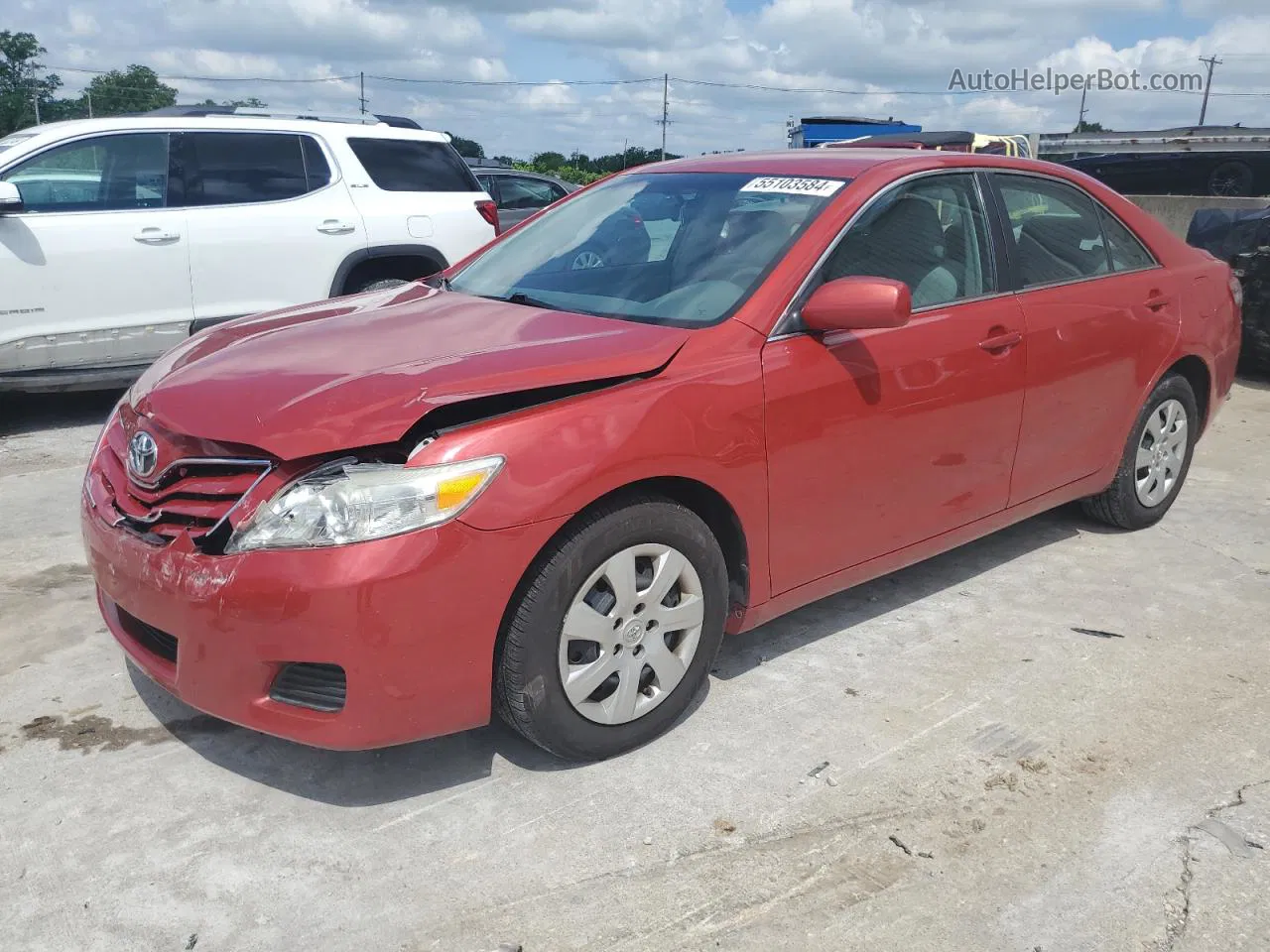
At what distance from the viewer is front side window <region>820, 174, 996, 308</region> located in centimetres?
352

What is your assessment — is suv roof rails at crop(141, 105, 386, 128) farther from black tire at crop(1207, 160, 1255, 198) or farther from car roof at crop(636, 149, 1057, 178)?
black tire at crop(1207, 160, 1255, 198)

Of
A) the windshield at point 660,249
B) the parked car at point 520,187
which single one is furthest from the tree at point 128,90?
the windshield at point 660,249

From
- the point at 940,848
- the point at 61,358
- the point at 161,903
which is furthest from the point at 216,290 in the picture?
the point at 940,848

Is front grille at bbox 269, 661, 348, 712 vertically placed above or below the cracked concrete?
above

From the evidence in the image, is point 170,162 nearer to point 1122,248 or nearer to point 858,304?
point 858,304

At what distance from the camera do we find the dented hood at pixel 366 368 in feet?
8.64

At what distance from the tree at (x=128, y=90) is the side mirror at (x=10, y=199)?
73277mm

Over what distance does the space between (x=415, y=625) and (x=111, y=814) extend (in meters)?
1.00

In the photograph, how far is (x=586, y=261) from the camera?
388 cm

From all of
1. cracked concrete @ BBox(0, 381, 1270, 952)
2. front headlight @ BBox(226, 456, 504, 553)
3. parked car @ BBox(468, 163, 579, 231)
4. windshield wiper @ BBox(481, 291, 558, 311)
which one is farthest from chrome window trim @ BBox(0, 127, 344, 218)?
parked car @ BBox(468, 163, 579, 231)

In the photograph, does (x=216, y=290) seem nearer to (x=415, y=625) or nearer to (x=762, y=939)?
(x=415, y=625)

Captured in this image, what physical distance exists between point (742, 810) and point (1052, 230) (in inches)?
107

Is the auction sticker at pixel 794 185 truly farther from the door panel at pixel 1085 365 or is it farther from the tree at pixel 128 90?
the tree at pixel 128 90

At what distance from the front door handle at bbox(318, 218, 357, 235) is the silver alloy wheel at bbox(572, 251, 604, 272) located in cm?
379
